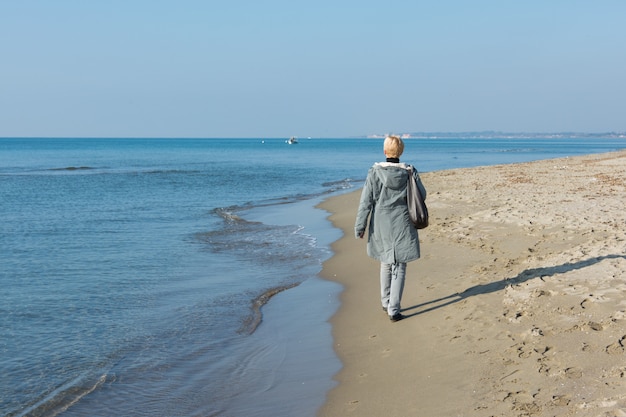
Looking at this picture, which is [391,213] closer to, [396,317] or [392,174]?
[392,174]

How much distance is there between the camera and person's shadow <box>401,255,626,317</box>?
6684mm

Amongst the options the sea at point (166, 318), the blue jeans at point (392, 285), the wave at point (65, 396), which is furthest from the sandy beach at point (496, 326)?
the wave at point (65, 396)

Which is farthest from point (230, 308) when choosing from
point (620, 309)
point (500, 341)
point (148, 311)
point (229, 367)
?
point (620, 309)

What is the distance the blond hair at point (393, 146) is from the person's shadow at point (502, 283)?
1.73 metres

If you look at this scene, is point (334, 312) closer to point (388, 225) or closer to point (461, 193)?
point (388, 225)

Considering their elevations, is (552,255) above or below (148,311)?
above

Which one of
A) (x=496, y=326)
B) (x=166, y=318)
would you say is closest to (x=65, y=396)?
(x=166, y=318)

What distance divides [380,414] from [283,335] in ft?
7.77

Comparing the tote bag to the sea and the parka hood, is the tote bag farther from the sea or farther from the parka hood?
the sea

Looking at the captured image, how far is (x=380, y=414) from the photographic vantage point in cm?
428

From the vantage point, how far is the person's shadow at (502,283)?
263 inches

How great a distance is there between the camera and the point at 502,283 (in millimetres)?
6914

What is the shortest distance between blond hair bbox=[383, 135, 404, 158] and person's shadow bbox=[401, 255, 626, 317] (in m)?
1.73

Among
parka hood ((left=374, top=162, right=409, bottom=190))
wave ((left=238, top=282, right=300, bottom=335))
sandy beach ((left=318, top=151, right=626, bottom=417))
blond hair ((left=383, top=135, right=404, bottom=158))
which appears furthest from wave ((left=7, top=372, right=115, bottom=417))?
blond hair ((left=383, top=135, right=404, bottom=158))
